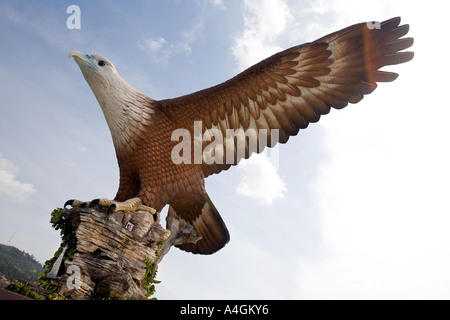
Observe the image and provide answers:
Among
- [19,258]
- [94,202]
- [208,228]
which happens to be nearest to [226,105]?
[208,228]

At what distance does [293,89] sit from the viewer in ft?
12.1

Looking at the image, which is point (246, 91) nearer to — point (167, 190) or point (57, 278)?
point (167, 190)

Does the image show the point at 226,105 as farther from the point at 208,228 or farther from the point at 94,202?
the point at 94,202

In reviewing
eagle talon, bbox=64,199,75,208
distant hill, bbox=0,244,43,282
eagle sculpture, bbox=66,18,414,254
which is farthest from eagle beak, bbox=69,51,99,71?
distant hill, bbox=0,244,43,282

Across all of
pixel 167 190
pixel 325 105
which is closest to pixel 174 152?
pixel 167 190

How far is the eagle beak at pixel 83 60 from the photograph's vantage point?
3.57 metres

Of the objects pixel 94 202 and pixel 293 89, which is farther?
pixel 293 89

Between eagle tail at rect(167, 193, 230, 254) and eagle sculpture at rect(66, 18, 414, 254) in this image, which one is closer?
eagle sculpture at rect(66, 18, 414, 254)

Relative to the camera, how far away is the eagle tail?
13.2 feet

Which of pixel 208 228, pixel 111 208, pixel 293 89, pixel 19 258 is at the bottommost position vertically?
pixel 111 208

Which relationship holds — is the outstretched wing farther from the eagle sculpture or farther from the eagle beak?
the eagle beak

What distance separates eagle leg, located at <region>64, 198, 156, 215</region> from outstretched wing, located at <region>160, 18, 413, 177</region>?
1.03 m

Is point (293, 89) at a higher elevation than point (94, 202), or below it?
higher

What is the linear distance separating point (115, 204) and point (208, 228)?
145cm
